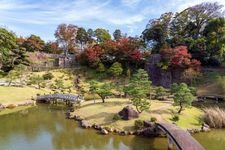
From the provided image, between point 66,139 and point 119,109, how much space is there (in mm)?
7054

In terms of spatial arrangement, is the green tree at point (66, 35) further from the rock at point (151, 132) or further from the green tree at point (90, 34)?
the rock at point (151, 132)

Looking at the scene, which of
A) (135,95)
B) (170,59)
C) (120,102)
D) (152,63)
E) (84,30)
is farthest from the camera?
(84,30)

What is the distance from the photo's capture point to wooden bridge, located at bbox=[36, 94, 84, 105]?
41341mm

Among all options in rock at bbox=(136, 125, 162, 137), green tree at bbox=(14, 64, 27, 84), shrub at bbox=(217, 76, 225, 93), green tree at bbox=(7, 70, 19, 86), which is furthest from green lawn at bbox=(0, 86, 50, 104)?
shrub at bbox=(217, 76, 225, 93)

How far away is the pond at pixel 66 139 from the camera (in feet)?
79.6

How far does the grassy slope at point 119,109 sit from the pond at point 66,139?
1.64m

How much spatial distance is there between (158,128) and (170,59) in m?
28.2

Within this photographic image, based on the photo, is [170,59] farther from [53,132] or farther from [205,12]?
[53,132]

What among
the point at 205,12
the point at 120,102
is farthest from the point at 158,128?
the point at 205,12

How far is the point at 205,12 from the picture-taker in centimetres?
6112

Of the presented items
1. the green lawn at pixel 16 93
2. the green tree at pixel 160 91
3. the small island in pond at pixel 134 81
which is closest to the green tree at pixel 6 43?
the small island in pond at pixel 134 81

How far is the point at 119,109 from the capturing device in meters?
31.6

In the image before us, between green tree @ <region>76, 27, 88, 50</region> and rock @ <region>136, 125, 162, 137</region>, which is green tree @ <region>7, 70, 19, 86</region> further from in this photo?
green tree @ <region>76, 27, 88, 50</region>

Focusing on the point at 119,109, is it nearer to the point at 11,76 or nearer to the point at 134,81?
the point at 134,81
